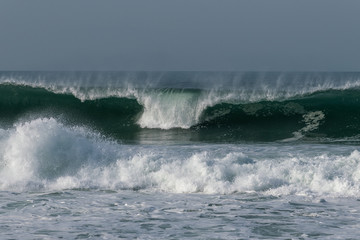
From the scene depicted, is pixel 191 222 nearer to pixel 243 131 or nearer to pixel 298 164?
pixel 298 164

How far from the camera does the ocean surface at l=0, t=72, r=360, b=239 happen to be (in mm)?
8633

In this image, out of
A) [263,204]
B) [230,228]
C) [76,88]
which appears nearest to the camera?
[230,228]

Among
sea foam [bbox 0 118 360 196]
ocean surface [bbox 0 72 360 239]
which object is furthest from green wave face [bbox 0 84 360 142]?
sea foam [bbox 0 118 360 196]

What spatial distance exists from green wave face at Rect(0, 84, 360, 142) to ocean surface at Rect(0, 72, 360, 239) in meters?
0.09

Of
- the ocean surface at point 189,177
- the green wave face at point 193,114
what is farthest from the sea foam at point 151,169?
the green wave face at point 193,114

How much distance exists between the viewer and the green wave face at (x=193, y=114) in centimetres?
1998

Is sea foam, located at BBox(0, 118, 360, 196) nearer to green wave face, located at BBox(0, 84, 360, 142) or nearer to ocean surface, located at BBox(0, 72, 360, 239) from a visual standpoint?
ocean surface, located at BBox(0, 72, 360, 239)

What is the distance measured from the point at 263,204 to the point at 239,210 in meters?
0.62

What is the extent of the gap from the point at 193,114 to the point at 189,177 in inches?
434

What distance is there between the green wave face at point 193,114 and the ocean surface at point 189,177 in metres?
0.09

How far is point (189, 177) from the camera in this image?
11.8 meters

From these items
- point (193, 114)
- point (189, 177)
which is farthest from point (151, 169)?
point (193, 114)

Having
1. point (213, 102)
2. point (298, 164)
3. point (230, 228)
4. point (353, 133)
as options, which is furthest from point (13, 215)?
point (213, 102)

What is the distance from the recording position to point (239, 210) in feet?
31.3
